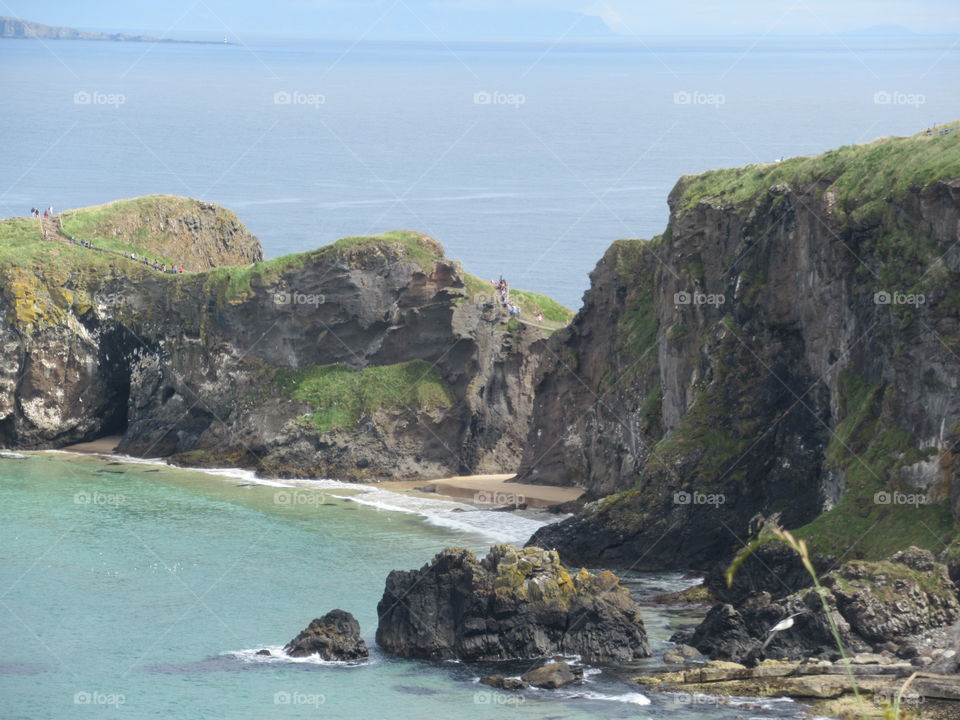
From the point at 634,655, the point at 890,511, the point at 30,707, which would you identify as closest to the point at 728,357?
the point at 890,511

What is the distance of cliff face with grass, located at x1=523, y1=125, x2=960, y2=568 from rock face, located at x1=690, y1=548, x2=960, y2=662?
4.63 meters

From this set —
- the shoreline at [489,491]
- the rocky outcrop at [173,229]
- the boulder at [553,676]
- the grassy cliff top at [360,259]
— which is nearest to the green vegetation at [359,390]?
the shoreline at [489,491]

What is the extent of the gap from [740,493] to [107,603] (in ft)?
99.4

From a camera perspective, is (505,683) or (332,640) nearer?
(505,683)

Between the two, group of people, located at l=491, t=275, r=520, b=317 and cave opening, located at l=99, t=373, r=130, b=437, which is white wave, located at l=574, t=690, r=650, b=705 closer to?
group of people, located at l=491, t=275, r=520, b=317

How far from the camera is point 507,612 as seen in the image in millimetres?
66875

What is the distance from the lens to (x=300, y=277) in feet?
374

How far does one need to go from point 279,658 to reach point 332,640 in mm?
2166

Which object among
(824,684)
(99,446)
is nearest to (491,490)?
(99,446)

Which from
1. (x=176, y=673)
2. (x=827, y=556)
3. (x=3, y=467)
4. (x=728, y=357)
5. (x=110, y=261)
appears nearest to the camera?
(x=176, y=673)

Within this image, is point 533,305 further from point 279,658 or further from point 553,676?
point 553,676

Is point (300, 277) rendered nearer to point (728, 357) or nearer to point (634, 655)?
point (728, 357)

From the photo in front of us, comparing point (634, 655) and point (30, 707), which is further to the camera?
point (634, 655)

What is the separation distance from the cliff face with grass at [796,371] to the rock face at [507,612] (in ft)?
40.0
